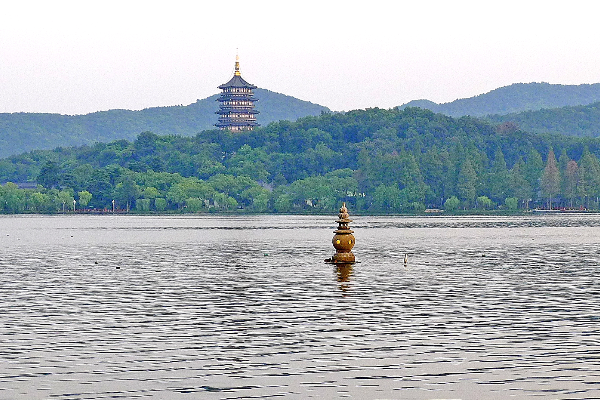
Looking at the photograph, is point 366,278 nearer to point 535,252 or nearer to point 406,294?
point 406,294

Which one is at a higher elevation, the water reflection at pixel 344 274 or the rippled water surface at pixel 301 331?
the water reflection at pixel 344 274

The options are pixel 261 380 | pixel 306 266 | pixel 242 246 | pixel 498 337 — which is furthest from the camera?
pixel 242 246

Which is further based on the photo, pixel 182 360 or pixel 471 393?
pixel 182 360

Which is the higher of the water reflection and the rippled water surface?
the water reflection

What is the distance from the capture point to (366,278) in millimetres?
53969

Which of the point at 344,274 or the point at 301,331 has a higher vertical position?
the point at 344,274

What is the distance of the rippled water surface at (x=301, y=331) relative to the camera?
2352 cm

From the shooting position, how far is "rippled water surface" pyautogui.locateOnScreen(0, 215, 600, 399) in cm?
2352

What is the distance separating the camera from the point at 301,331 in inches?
1273

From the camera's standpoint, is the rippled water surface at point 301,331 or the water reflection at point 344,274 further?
the water reflection at point 344,274

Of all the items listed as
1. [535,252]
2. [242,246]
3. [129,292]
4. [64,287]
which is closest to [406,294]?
[129,292]

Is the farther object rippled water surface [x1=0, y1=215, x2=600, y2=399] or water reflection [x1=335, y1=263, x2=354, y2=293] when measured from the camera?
water reflection [x1=335, y1=263, x2=354, y2=293]

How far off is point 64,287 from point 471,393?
101 ft

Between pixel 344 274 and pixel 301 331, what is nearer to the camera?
pixel 301 331
